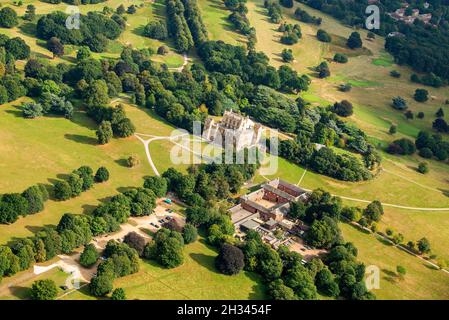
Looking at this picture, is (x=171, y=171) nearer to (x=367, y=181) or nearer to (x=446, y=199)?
(x=367, y=181)

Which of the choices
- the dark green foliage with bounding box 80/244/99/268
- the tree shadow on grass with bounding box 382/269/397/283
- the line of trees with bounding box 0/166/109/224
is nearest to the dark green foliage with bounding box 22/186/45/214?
the line of trees with bounding box 0/166/109/224

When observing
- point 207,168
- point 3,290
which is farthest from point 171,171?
point 3,290

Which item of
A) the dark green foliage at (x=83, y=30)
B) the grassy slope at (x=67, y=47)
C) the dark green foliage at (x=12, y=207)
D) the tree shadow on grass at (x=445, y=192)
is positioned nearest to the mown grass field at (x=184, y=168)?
the tree shadow on grass at (x=445, y=192)

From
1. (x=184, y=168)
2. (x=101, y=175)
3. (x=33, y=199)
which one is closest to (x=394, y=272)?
(x=184, y=168)

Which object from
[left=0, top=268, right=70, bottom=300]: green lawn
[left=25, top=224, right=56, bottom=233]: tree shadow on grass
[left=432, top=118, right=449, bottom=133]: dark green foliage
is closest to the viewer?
[left=0, top=268, right=70, bottom=300]: green lawn

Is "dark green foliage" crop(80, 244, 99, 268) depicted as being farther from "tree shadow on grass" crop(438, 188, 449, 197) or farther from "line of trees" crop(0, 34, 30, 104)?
"tree shadow on grass" crop(438, 188, 449, 197)
